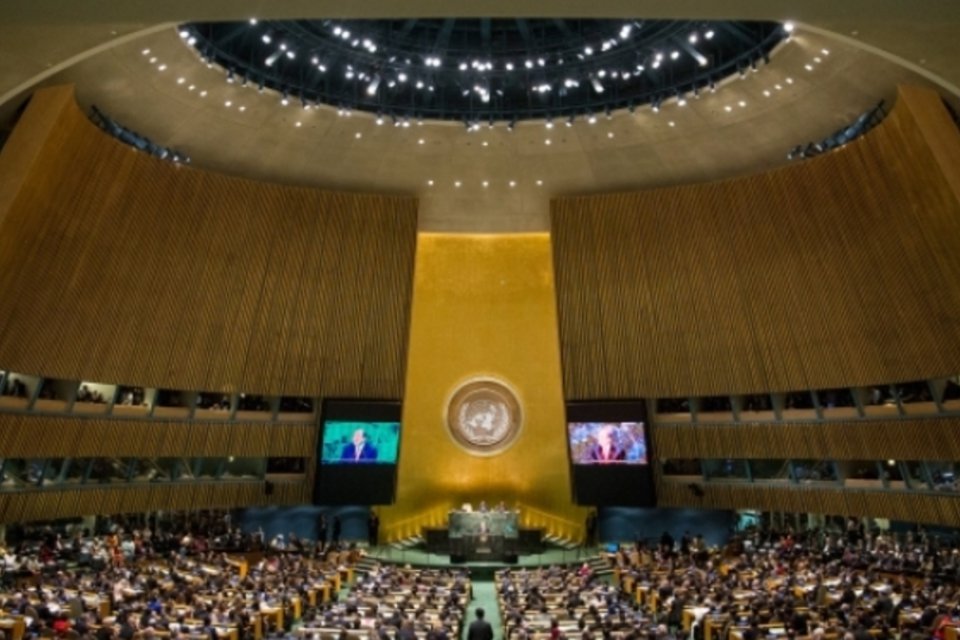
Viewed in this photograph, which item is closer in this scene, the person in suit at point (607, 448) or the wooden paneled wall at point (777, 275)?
the wooden paneled wall at point (777, 275)

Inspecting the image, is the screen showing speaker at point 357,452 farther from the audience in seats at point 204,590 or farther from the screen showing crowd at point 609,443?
the screen showing crowd at point 609,443

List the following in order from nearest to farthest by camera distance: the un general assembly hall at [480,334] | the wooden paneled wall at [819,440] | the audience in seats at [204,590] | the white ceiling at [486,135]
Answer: the audience in seats at [204,590] < the un general assembly hall at [480,334] < the white ceiling at [486,135] < the wooden paneled wall at [819,440]

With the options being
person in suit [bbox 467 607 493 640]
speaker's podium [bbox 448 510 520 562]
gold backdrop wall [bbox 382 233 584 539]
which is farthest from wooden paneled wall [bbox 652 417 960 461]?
person in suit [bbox 467 607 493 640]

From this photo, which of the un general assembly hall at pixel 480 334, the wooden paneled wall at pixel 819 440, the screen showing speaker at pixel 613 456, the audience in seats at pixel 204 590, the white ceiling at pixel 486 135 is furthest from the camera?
the screen showing speaker at pixel 613 456

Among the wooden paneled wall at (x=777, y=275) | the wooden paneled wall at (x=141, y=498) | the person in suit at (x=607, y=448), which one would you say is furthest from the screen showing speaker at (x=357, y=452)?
the person in suit at (x=607, y=448)

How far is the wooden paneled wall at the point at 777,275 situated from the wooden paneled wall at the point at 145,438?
8.51 meters

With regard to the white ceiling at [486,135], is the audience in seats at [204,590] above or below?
below

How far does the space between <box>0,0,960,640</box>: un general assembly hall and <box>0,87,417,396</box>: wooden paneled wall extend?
85 mm

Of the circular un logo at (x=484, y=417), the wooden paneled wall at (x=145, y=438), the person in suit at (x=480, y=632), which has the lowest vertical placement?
the person in suit at (x=480, y=632)

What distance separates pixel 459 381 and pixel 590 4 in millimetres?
21307

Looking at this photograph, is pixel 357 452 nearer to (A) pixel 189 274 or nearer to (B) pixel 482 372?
(B) pixel 482 372

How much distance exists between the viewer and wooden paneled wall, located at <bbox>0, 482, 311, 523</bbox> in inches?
704

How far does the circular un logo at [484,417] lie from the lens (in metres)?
27.0

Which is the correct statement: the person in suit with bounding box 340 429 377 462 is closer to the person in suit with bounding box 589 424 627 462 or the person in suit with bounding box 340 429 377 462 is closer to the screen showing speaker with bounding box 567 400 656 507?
the screen showing speaker with bounding box 567 400 656 507
